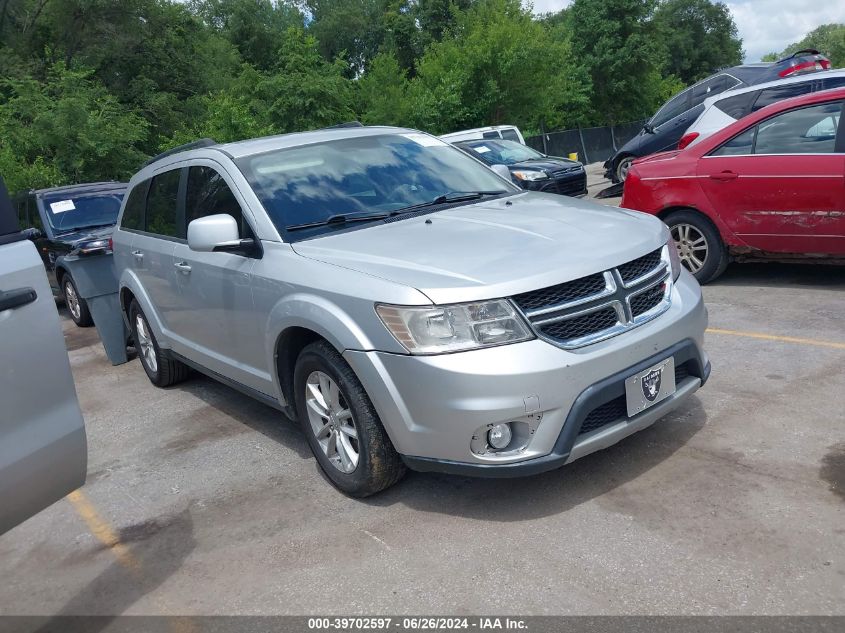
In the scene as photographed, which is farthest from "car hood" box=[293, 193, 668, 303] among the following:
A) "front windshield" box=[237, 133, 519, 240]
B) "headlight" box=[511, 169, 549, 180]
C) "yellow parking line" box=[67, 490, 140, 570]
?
"headlight" box=[511, 169, 549, 180]

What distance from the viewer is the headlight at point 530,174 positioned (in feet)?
46.0

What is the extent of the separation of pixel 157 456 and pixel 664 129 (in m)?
12.9

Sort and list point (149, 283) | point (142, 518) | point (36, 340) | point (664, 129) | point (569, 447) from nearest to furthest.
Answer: point (36, 340) < point (569, 447) < point (142, 518) < point (149, 283) < point (664, 129)

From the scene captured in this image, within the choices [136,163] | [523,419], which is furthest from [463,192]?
[136,163]

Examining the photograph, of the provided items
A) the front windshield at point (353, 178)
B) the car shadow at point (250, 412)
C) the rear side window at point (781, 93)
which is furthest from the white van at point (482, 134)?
the front windshield at point (353, 178)

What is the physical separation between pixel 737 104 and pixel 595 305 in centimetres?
967

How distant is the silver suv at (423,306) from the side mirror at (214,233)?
0.01 metres

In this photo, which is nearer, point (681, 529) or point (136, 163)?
point (681, 529)

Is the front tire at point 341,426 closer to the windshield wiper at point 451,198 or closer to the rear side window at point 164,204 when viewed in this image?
the windshield wiper at point 451,198

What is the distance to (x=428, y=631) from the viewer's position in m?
3.02

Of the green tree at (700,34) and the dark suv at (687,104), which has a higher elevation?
the green tree at (700,34)

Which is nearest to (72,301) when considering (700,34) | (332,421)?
(332,421)

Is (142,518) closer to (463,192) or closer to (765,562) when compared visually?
(463,192)

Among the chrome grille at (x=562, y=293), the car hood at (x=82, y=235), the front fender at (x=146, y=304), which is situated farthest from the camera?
the car hood at (x=82, y=235)
